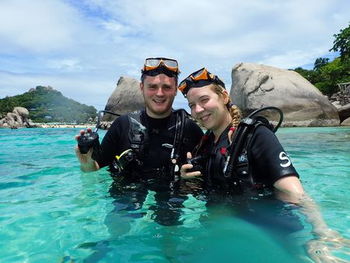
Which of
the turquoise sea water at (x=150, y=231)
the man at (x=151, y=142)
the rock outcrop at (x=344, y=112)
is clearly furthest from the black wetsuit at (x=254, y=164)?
the rock outcrop at (x=344, y=112)

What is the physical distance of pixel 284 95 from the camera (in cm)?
2841

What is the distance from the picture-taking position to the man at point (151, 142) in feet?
12.6

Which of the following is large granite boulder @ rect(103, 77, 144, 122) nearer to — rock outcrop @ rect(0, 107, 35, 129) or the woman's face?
the woman's face

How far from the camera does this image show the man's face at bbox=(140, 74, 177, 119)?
12.6ft

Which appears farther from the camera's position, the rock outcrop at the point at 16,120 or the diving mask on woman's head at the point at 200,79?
the rock outcrop at the point at 16,120

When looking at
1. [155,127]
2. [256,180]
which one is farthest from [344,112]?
[256,180]

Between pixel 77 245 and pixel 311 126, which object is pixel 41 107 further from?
pixel 77 245

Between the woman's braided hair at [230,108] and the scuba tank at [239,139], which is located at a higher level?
the woman's braided hair at [230,108]

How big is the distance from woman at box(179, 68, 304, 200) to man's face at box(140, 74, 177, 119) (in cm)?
43

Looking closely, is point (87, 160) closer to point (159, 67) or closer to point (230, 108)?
point (159, 67)

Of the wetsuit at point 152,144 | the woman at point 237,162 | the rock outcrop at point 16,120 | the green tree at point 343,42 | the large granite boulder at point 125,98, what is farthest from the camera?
the rock outcrop at point 16,120

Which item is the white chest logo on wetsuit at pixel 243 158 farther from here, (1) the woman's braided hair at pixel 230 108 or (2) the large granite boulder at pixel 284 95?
(2) the large granite boulder at pixel 284 95

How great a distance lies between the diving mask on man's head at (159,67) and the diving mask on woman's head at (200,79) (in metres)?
0.54

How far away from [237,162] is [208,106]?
2.17ft
